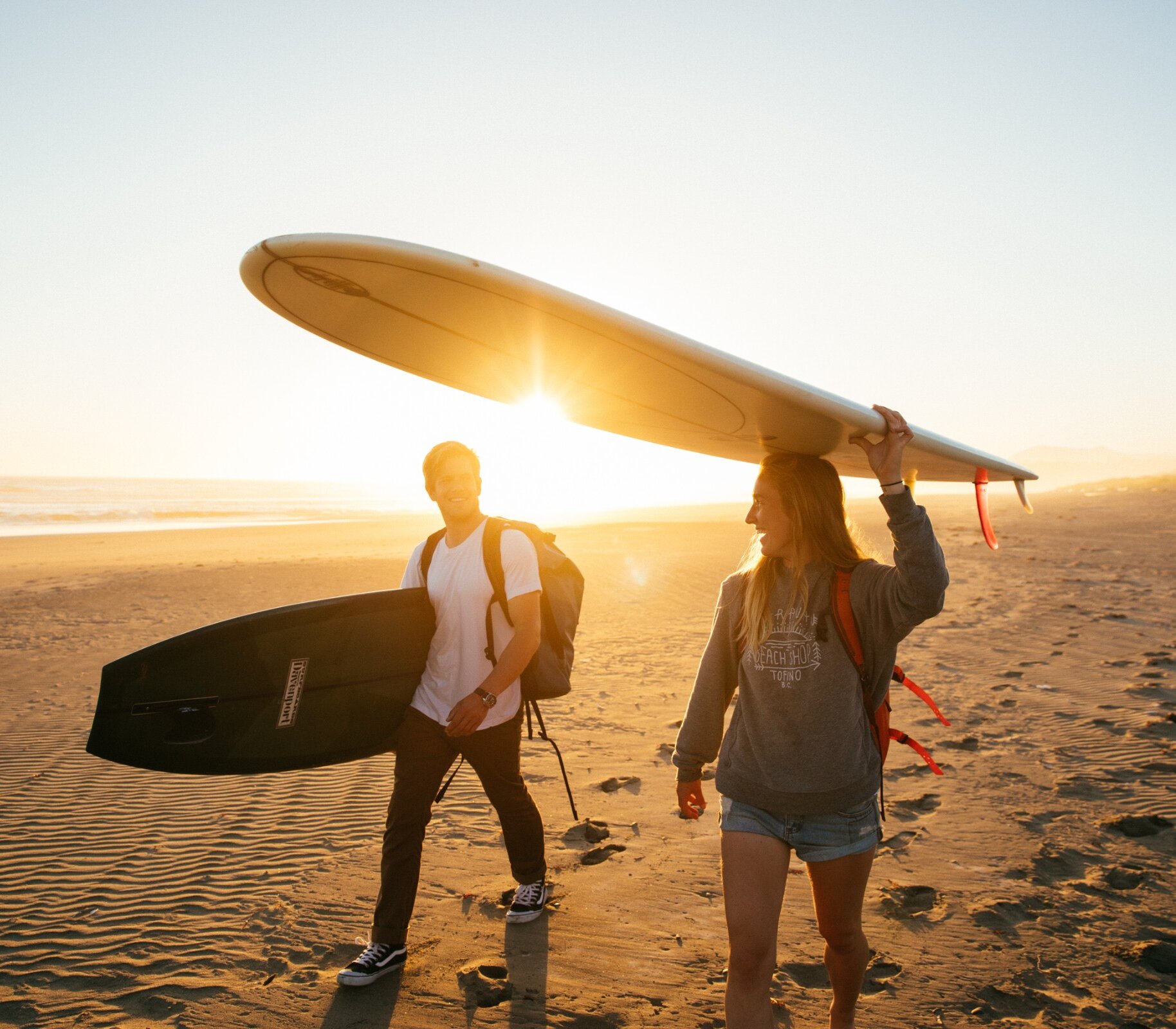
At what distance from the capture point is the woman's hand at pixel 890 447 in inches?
83.4

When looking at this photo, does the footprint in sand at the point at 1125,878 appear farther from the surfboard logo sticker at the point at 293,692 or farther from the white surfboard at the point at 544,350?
the surfboard logo sticker at the point at 293,692

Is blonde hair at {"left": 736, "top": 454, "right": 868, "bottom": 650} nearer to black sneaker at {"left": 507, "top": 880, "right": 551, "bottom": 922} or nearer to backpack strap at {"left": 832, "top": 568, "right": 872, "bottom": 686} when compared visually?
backpack strap at {"left": 832, "top": 568, "right": 872, "bottom": 686}

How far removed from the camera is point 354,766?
5.43 m

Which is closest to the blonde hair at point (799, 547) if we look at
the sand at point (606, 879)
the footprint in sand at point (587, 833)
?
the sand at point (606, 879)

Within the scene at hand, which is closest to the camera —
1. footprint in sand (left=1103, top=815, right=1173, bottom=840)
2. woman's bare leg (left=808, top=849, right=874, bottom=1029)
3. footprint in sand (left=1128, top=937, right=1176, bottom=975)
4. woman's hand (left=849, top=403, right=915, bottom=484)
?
woman's bare leg (left=808, top=849, right=874, bottom=1029)

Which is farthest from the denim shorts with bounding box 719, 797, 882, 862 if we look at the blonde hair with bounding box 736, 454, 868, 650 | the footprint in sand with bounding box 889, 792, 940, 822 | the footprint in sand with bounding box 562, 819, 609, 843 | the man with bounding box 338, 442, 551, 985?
the footprint in sand with bounding box 889, 792, 940, 822

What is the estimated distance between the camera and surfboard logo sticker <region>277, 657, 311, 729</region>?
9.86ft

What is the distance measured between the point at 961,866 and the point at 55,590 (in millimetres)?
14871

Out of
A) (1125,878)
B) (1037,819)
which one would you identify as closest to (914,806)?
(1037,819)

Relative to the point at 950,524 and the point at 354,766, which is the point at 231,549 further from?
the point at 950,524

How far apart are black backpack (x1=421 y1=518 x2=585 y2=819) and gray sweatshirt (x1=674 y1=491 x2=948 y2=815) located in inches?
33.7

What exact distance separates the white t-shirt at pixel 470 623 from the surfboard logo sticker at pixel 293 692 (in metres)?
0.49

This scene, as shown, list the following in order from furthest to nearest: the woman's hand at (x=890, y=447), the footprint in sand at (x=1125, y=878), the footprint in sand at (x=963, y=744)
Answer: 1. the footprint in sand at (x=963, y=744)
2. the footprint in sand at (x=1125, y=878)
3. the woman's hand at (x=890, y=447)

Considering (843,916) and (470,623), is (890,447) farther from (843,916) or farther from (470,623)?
(470,623)
